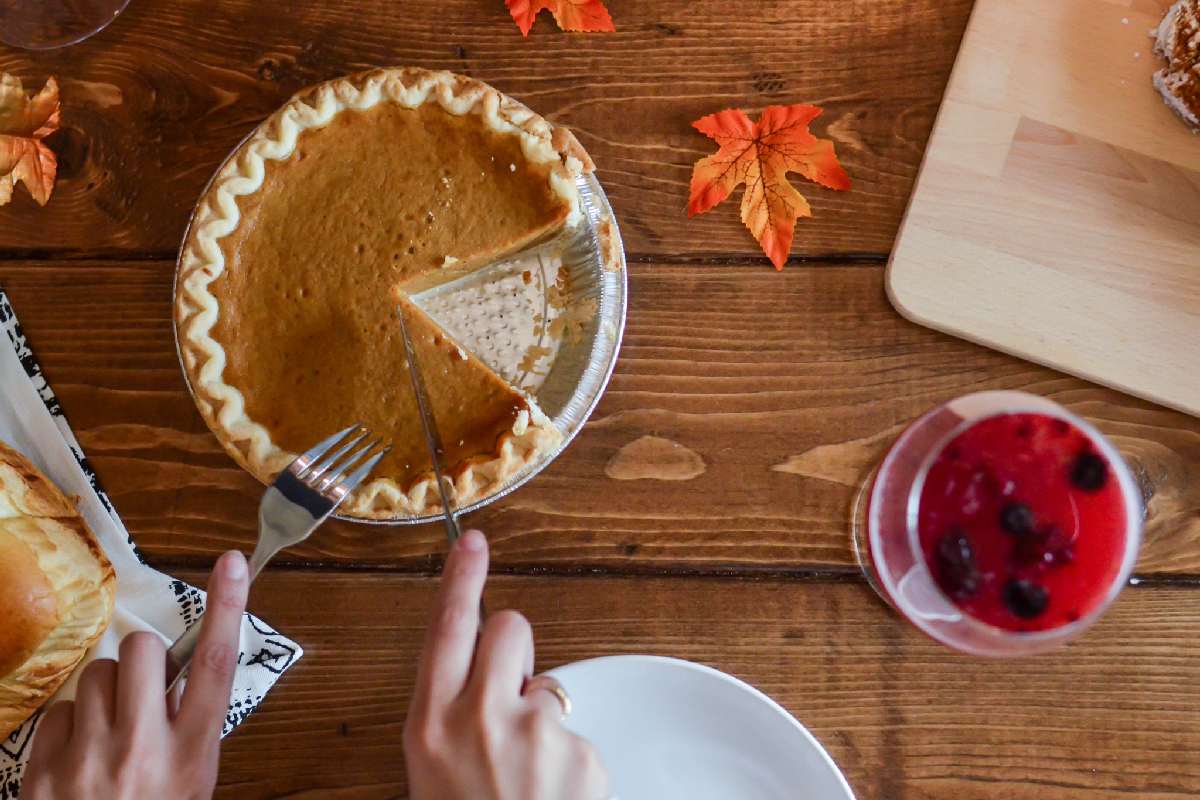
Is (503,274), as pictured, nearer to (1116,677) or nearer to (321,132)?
(321,132)

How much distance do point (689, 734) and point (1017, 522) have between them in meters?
0.64

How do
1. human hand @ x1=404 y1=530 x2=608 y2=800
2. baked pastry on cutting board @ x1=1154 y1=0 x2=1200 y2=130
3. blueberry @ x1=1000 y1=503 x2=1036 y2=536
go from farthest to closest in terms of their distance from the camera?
baked pastry on cutting board @ x1=1154 y1=0 x2=1200 y2=130, blueberry @ x1=1000 y1=503 x2=1036 y2=536, human hand @ x1=404 y1=530 x2=608 y2=800

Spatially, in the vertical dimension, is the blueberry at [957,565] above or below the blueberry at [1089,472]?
below

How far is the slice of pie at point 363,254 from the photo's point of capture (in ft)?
5.84

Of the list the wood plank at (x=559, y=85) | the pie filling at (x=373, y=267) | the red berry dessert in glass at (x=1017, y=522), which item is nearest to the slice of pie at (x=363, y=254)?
the pie filling at (x=373, y=267)

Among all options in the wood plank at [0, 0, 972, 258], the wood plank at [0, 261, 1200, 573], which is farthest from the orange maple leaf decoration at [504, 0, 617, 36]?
the wood plank at [0, 261, 1200, 573]

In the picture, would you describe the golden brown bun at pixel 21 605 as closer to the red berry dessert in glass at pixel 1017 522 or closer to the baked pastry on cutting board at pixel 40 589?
the baked pastry on cutting board at pixel 40 589

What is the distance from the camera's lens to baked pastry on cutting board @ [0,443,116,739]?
1650 millimetres

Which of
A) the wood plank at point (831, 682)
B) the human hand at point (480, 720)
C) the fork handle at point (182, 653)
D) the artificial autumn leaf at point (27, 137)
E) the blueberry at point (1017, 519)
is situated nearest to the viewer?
the human hand at point (480, 720)

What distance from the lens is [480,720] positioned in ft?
4.22

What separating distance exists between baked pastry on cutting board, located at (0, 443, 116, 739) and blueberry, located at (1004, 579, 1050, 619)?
5.00 ft

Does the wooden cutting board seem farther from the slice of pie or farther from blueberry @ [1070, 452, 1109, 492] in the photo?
the slice of pie

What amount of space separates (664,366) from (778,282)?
0.27 metres

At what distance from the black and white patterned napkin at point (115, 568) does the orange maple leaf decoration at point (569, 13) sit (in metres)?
1.14
